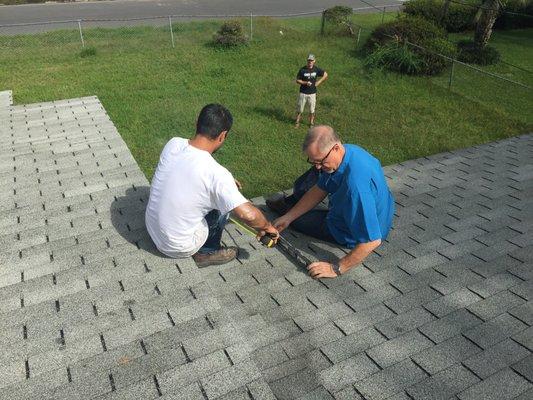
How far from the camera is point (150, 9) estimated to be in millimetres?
24969

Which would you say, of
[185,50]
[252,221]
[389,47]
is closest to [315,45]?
[389,47]

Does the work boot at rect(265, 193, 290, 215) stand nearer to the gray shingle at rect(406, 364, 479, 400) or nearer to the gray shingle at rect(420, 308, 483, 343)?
the gray shingle at rect(420, 308, 483, 343)

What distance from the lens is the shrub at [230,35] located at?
15641 millimetres

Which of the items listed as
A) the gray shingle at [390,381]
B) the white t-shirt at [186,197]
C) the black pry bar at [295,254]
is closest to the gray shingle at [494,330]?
the gray shingle at [390,381]

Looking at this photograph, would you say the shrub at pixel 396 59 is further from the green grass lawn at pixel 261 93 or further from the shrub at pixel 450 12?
the shrub at pixel 450 12

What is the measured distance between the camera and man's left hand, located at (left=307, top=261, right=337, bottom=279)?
418cm

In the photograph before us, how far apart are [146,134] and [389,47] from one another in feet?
27.8

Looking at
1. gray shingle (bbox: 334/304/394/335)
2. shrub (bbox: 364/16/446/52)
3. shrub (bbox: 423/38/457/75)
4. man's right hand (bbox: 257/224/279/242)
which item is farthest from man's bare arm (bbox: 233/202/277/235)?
shrub (bbox: 364/16/446/52)

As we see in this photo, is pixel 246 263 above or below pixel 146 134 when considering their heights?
above

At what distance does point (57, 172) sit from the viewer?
5.90 meters

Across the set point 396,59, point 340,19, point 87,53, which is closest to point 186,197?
point 396,59

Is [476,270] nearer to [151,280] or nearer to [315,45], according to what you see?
[151,280]

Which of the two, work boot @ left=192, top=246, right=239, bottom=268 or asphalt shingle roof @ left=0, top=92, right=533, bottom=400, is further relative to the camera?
work boot @ left=192, top=246, right=239, bottom=268

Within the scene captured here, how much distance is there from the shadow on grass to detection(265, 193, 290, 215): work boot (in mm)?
4658
